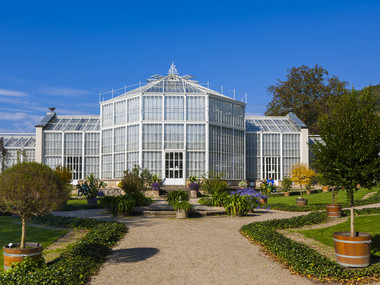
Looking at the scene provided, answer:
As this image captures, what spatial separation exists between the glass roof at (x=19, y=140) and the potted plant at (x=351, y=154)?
130ft

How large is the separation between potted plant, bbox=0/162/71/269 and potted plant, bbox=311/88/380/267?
7.07 m

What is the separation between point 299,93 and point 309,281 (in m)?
47.5

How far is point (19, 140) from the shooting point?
148 feet

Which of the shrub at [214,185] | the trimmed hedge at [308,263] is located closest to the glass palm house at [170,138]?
the shrub at [214,185]

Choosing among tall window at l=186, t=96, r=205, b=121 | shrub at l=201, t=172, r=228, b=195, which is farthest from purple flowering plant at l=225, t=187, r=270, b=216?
tall window at l=186, t=96, r=205, b=121

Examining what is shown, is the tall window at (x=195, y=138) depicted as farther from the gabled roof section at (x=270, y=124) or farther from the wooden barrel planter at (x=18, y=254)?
the wooden barrel planter at (x=18, y=254)

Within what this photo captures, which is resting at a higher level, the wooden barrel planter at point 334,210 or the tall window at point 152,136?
the tall window at point 152,136

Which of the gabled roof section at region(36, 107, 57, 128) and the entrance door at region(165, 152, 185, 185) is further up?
the gabled roof section at region(36, 107, 57, 128)

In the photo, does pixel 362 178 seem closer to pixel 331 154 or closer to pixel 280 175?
pixel 331 154

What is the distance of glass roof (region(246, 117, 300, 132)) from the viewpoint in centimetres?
4309

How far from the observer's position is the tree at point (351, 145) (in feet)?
32.1

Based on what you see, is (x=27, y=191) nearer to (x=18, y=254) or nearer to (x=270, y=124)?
(x=18, y=254)

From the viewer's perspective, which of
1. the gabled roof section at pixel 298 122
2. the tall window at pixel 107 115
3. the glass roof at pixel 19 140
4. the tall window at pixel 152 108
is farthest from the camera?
the glass roof at pixel 19 140

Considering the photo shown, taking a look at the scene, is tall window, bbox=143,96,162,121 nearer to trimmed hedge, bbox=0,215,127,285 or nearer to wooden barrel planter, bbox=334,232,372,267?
trimmed hedge, bbox=0,215,127,285
